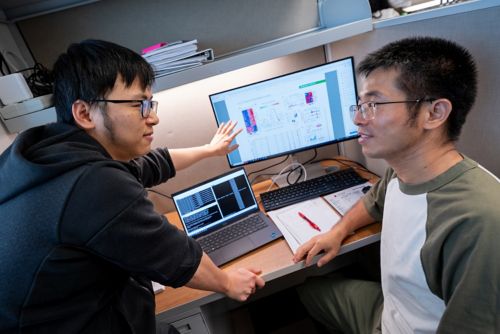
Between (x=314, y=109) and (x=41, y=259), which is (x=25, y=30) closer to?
(x=41, y=259)

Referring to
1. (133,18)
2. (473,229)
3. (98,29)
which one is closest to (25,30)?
(98,29)

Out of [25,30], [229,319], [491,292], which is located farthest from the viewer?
[229,319]

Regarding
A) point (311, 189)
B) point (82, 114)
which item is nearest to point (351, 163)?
point (311, 189)

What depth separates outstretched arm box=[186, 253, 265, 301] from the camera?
2.48 ft

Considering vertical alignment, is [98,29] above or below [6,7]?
below

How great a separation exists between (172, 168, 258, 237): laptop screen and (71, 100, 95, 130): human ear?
428 millimetres

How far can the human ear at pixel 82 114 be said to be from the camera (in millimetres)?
744

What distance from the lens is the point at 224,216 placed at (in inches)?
45.2

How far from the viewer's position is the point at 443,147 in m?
0.68

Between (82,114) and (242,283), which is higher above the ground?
(82,114)

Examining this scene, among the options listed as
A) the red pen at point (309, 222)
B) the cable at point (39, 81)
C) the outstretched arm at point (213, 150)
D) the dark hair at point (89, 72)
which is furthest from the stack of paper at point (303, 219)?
the cable at point (39, 81)

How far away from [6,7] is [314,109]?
1279mm

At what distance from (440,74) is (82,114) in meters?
0.94

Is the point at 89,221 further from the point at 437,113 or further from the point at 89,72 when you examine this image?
the point at 437,113
